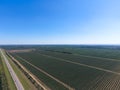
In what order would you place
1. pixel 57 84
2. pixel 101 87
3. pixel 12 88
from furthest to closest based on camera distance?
pixel 57 84 → pixel 101 87 → pixel 12 88

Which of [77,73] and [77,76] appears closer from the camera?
[77,76]

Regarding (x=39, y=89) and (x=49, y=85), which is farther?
(x=49, y=85)

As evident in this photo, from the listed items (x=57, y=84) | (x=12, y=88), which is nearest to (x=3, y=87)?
(x=12, y=88)

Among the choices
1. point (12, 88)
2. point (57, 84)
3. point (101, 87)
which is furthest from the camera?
point (57, 84)

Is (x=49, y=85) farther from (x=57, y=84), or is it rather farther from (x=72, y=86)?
(x=72, y=86)

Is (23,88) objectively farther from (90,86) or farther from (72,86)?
(90,86)

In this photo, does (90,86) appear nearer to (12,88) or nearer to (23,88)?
(23,88)

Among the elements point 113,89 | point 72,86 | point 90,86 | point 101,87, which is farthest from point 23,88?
point 113,89

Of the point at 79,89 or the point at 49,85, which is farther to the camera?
the point at 49,85
